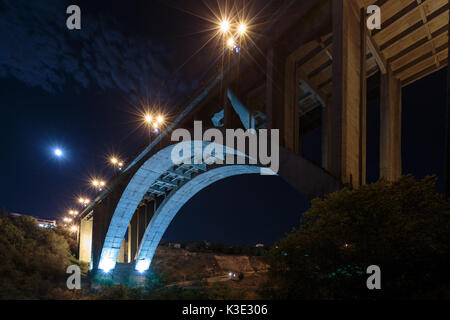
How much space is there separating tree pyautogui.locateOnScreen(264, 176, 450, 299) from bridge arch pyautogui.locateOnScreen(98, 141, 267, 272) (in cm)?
1480

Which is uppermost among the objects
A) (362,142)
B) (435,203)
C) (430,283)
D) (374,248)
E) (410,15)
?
(410,15)

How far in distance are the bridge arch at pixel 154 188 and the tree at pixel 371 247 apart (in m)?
14.8

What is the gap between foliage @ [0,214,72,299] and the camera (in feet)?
46.0

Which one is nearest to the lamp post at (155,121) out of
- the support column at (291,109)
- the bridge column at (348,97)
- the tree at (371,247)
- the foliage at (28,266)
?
the foliage at (28,266)

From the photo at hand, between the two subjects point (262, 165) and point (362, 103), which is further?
point (262, 165)

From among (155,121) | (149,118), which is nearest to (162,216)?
(155,121)

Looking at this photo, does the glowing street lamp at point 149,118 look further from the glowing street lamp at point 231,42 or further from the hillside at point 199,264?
the hillside at point 199,264

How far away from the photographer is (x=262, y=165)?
1204 cm

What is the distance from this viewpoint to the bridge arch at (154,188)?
981 inches

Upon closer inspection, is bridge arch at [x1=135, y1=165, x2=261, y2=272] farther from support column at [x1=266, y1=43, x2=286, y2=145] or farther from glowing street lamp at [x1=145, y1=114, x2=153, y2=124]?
support column at [x1=266, y1=43, x2=286, y2=145]

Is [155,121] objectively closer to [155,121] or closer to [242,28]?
[155,121]
